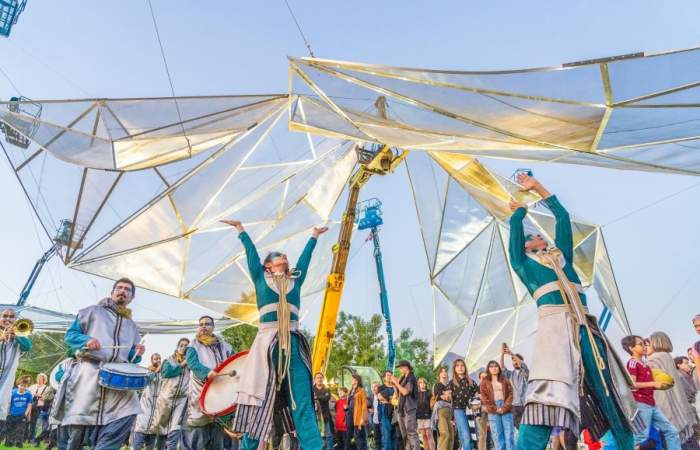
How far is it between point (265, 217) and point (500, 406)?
6503 millimetres

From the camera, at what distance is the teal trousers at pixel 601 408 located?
12.1 feet

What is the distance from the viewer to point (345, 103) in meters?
6.57

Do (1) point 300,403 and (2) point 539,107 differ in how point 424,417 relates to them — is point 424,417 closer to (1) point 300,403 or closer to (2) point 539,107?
(1) point 300,403

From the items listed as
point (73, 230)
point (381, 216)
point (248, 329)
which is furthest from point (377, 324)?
point (73, 230)

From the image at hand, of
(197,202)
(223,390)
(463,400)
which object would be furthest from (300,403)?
(197,202)

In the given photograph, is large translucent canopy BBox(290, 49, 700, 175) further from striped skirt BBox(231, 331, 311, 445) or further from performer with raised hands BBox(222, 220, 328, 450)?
striped skirt BBox(231, 331, 311, 445)

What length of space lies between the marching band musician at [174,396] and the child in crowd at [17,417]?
6752mm

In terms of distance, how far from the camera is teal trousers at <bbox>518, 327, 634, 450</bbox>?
145 inches

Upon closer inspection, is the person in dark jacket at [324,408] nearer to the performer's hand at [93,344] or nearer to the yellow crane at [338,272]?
the yellow crane at [338,272]

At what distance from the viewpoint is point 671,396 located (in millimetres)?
7039

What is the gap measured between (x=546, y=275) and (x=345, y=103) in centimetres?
348

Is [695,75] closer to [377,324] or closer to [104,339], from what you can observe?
[104,339]

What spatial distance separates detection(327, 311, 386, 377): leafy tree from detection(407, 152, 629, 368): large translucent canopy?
40365 mm

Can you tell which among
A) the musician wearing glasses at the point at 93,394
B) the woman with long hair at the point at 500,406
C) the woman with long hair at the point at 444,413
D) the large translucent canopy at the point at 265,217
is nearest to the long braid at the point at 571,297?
the musician wearing glasses at the point at 93,394
